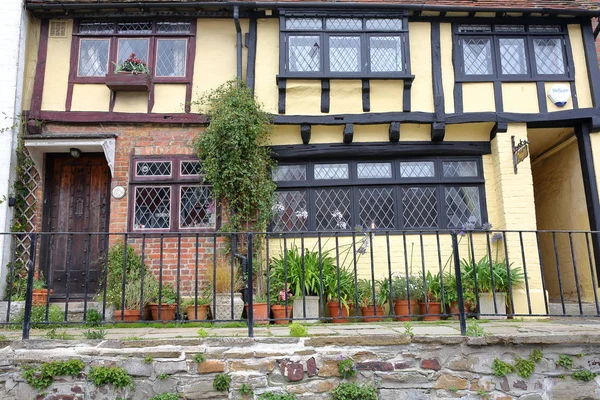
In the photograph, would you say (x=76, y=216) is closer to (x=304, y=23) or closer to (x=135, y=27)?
(x=135, y=27)

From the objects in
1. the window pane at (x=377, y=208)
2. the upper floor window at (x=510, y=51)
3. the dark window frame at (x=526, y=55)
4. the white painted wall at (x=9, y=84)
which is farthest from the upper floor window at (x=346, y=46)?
the white painted wall at (x=9, y=84)

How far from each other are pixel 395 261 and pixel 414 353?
144 inches

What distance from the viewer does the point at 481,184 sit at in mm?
7941

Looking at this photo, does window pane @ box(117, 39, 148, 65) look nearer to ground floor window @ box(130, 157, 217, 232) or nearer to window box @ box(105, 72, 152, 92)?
window box @ box(105, 72, 152, 92)

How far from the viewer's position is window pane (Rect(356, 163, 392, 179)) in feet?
26.2

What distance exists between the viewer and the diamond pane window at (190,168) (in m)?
7.61

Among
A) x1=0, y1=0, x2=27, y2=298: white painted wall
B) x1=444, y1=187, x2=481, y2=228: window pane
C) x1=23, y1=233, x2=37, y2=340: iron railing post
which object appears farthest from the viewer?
x1=444, y1=187, x2=481, y2=228: window pane

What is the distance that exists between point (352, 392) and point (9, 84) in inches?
273

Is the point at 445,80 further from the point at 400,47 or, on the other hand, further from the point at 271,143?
the point at 271,143

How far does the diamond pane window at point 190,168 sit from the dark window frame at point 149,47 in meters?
1.38

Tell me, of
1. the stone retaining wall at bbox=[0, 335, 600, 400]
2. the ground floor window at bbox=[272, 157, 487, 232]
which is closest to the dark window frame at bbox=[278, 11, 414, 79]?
the ground floor window at bbox=[272, 157, 487, 232]

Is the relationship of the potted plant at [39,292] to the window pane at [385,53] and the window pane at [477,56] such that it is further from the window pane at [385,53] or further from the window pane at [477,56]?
the window pane at [477,56]

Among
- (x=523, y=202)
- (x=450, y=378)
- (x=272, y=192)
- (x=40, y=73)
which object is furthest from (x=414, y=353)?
(x=40, y=73)

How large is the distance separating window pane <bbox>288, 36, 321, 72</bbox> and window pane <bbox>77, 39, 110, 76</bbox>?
3120 mm
